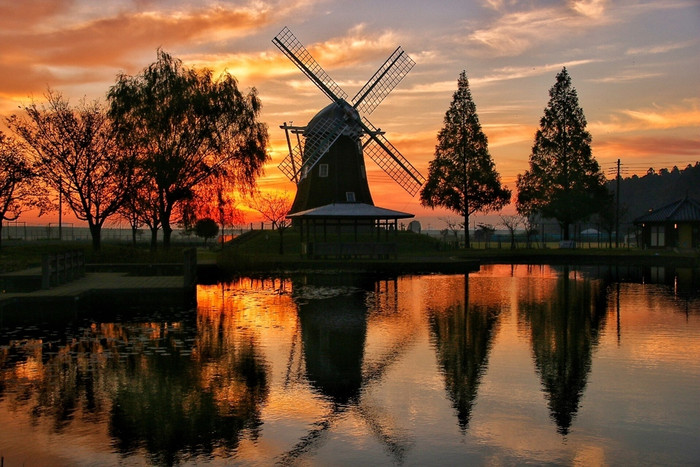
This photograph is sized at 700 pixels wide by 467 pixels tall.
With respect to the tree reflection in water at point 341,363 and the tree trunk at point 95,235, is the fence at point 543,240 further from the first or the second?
the tree reflection in water at point 341,363

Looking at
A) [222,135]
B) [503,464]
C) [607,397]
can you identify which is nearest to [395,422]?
[503,464]

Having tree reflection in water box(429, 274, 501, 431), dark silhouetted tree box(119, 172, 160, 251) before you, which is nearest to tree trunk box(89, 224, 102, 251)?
dark silhouetted tree box(119, 172, 160, 251)

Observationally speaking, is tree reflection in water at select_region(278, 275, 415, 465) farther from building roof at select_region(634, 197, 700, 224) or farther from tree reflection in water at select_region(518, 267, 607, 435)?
building roof at select_region(634, 197, 700, 224)

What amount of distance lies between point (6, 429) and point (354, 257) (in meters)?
37.8

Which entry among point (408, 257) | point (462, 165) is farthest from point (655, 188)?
point (408, 257)

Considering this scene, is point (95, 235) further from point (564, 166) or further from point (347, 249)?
point (564, 166)

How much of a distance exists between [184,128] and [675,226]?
45333mm

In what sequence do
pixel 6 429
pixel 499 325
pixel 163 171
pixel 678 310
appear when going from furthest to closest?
pixel 163 171 → pixel 678 310 → pixel 499 325 → pixel 6 429

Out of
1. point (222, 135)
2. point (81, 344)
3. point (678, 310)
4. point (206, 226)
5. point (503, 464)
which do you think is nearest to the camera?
point (503, 464)

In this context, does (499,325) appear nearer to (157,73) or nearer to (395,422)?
(395,422)

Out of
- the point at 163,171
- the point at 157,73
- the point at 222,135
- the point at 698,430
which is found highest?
the point at 157,73

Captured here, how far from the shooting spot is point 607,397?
9.77m

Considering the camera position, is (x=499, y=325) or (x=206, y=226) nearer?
(x=499, y=325)

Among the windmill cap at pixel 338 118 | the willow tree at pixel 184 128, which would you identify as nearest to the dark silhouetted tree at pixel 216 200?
the willow tree at pixel 184 128
